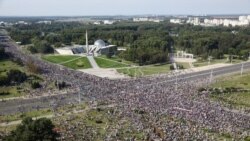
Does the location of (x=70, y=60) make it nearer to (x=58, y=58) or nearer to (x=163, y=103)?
(x=58, y=58)

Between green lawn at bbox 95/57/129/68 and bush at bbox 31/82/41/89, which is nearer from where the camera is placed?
bush at bbox 31/82/41/89

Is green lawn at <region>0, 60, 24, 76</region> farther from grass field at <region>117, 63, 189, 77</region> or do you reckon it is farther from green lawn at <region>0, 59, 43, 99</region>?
grass field at <region>117, 63, 189, 77</region>

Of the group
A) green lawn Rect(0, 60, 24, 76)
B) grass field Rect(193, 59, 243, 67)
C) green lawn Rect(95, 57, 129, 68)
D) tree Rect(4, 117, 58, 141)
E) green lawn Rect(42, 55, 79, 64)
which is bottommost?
grass field Rect(193, 59, 243, 67)

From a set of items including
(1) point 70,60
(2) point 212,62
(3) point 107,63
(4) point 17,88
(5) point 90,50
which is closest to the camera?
(4) point 17,88


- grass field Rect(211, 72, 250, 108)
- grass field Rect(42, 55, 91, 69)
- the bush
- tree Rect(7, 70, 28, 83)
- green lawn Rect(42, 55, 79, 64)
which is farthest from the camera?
green lawn Rect(42, 55, 79, 64)

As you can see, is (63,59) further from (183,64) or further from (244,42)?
(244,42)

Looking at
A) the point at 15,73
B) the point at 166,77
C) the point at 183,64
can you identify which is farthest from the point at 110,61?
the point at 15,73

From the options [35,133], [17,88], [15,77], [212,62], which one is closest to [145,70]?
[212,62]

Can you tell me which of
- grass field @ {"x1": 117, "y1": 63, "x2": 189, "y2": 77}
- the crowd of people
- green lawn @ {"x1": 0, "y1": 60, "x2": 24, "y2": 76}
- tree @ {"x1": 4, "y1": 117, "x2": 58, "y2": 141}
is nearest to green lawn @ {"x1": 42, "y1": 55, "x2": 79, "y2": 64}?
green lawn @ {"x1": 0, "y1": 60, "x2": 24, "y2": 76}
